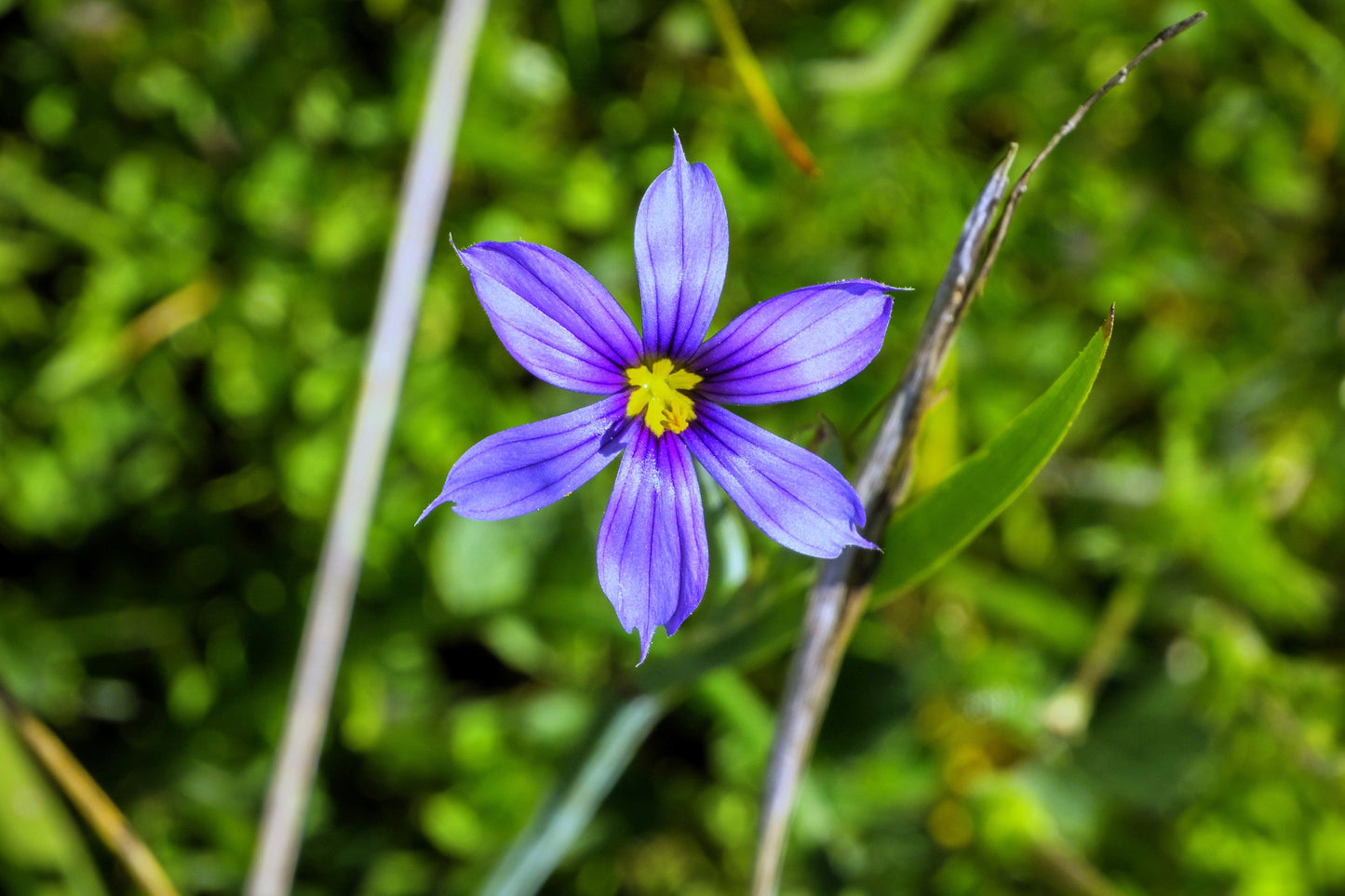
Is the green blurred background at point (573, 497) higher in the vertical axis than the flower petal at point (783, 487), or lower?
higher

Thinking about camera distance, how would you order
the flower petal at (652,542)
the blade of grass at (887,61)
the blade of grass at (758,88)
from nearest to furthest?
the flower petal at (652,542), the blade of grass at (758,88), the blade of grass at (887,61)

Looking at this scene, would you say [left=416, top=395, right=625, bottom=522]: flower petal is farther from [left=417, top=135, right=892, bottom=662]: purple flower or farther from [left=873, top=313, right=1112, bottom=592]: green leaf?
[left=873, top=313, right=1112, bottom=592]: green leaf

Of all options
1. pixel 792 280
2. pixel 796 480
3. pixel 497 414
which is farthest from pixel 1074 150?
pixel 796 480

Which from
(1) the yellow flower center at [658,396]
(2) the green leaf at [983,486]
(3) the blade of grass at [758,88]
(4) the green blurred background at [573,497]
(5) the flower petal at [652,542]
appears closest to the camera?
(2) the green leaf at [983,486]

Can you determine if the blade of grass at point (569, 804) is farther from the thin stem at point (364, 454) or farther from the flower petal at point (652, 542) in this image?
the flower petal at point (652, 542)

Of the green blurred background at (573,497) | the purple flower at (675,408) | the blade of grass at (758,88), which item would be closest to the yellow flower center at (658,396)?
the purple flower at (675,408)

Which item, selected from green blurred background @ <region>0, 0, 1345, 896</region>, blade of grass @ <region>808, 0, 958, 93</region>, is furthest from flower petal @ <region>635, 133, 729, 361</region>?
blade of grass @ <region>808, 0, 958, 93</region>

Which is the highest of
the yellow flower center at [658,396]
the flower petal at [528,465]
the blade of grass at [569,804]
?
the yellow flower center at [658,396]
